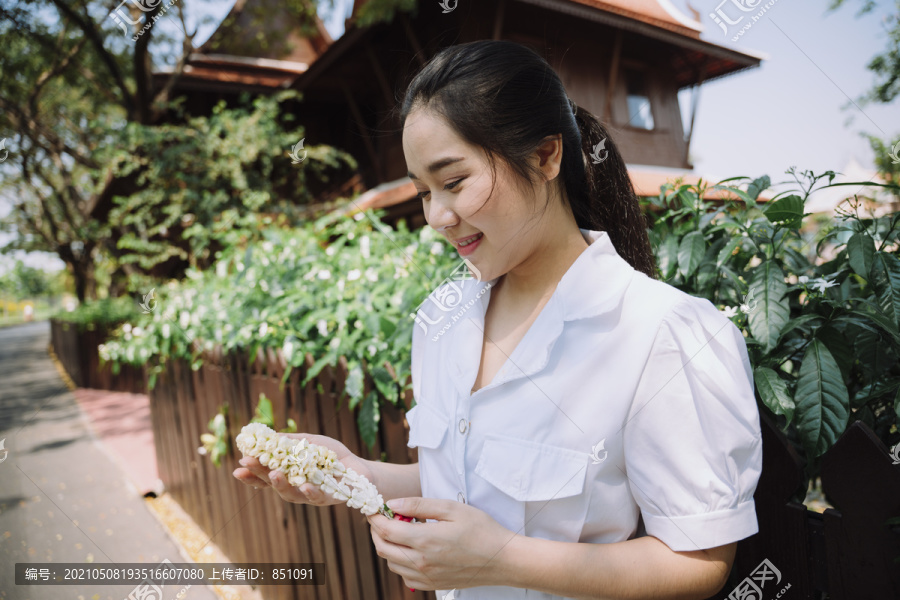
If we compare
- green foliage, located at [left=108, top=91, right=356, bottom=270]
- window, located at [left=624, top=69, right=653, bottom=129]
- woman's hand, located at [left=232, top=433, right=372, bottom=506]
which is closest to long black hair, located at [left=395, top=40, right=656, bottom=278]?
woman's hand, located at [left=232, top=433, right=372, bottom=506]

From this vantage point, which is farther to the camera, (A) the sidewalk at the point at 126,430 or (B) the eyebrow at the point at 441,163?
(A) the sidewalk at the point at 126,430

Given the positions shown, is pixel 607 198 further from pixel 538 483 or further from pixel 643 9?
pixel 643 9

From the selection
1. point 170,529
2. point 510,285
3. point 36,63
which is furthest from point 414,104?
point 36,63

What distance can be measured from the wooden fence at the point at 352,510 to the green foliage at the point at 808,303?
0.12 meters

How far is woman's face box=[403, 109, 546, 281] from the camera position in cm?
108

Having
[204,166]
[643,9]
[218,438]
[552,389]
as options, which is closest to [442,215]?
[552,389]

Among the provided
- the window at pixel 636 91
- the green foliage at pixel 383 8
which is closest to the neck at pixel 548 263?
the green foliage at pixel 383 8

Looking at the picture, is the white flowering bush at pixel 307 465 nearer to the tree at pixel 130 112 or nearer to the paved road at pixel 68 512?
the paved road at pixel 68 512

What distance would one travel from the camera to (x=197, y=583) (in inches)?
131

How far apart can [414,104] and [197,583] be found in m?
3.35

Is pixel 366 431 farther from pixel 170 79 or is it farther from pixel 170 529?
pixel 170 79

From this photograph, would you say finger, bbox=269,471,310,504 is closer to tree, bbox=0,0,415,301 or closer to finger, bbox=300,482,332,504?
finger, bbox=300,482,332,504

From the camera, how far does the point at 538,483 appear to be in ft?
3.30

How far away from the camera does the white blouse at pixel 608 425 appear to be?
890 mm
